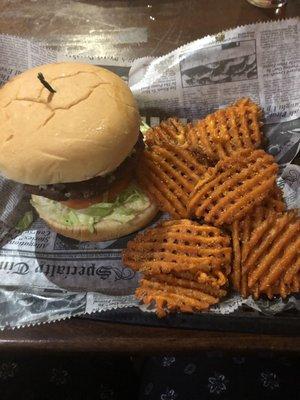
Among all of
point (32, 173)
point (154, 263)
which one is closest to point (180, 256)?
point (154, 263)

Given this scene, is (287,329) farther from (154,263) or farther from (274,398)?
(154,263)

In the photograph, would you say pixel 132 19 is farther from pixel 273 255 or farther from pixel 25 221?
pixel 273 255

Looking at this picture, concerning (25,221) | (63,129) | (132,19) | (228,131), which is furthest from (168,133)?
(132,19)

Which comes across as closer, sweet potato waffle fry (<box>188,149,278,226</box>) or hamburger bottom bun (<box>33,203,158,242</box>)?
sweet potato waffle fry (<box>188,149,278,226</box>)

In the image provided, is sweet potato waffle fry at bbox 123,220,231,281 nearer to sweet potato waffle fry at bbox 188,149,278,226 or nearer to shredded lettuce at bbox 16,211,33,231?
sweet potato waffle fry at bbox 188,149,278,226

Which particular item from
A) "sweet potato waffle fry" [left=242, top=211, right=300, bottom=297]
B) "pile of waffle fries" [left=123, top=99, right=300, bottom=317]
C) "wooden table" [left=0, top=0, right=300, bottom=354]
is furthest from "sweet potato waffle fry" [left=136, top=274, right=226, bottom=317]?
"wooden table" [left=0, top=0, right=300, bottom=354]

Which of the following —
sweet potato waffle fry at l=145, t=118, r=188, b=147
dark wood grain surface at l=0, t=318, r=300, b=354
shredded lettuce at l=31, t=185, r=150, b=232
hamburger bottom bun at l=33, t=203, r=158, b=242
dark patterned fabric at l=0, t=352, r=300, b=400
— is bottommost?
dark patterned fabric at l=0, t=352, r=300, b=400
